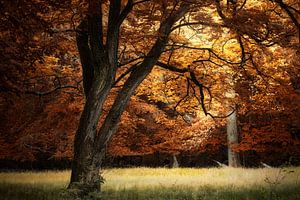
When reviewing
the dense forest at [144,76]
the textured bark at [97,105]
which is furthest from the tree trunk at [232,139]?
the textured bark at [97,105]

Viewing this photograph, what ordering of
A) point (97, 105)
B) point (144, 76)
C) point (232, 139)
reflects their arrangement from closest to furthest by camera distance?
1. point (97, 105)
2. point (144, 76)
3. point (232, 139)

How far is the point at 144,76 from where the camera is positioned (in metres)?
10.8

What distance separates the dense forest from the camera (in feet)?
31.9

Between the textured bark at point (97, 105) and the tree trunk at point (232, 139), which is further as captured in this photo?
the tree trunk at point (232, 139)

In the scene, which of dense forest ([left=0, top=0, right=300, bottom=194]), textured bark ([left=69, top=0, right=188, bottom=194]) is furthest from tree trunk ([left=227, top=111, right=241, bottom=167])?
textured bark ([left=69, top=0, right=188, bottom=194])

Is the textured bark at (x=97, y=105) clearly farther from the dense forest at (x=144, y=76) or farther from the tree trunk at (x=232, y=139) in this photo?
the tree trunk at (x=232, y=139)

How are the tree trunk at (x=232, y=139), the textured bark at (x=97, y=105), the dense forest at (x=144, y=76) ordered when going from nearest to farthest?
the dense forest at (x=144, y=76)
the textured bark at (x=97, y=105)
the tree trunk at (x=232, y=139)

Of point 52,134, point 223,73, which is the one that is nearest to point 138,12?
point 223,73

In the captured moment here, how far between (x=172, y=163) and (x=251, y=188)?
21524 millimetres

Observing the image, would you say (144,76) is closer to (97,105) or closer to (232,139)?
(97,105)

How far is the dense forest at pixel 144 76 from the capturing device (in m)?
9.72

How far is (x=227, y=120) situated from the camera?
2255cm

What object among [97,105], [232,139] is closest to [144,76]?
[97,105]

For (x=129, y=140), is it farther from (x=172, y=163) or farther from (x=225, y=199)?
(x=225, y=199)
